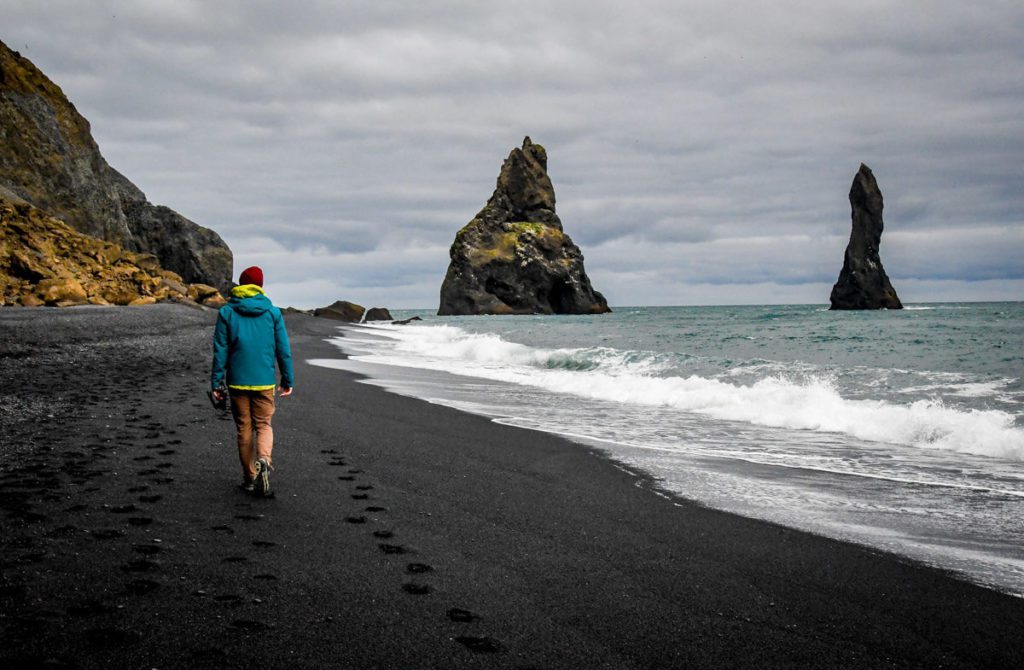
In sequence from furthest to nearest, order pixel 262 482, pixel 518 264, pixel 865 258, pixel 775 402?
pixel 518 264 → pixel 865 258 → pixel 775 402 → pixel 262 482

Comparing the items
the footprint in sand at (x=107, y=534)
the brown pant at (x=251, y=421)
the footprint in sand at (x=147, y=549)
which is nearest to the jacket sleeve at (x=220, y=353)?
the brown pant at (x=251, y=421)

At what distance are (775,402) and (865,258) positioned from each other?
391 ft

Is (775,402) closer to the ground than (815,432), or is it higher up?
higher up

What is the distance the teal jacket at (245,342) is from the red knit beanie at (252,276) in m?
0.05

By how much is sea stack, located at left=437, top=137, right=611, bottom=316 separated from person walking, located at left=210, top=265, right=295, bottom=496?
110392 millimetres

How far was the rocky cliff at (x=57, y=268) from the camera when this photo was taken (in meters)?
31.8

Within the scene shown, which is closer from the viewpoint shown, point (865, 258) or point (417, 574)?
point (417, 574)

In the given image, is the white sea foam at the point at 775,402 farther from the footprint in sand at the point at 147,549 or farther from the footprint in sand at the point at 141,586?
the footprint in sand at the point at 141,586

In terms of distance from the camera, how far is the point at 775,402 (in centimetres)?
1399

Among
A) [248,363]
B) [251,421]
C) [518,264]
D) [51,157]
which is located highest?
[51,157]

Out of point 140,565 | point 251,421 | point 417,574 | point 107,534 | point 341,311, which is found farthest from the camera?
point 341,311

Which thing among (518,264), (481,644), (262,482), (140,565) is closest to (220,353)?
(262,482)

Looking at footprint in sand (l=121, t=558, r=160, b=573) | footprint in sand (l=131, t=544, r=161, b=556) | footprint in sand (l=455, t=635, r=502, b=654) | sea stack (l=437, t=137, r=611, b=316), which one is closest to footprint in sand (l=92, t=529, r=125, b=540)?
footprint in sand (l=131, t=544, r=161, b=556)

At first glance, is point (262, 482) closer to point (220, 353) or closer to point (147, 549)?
point (220, 353)
